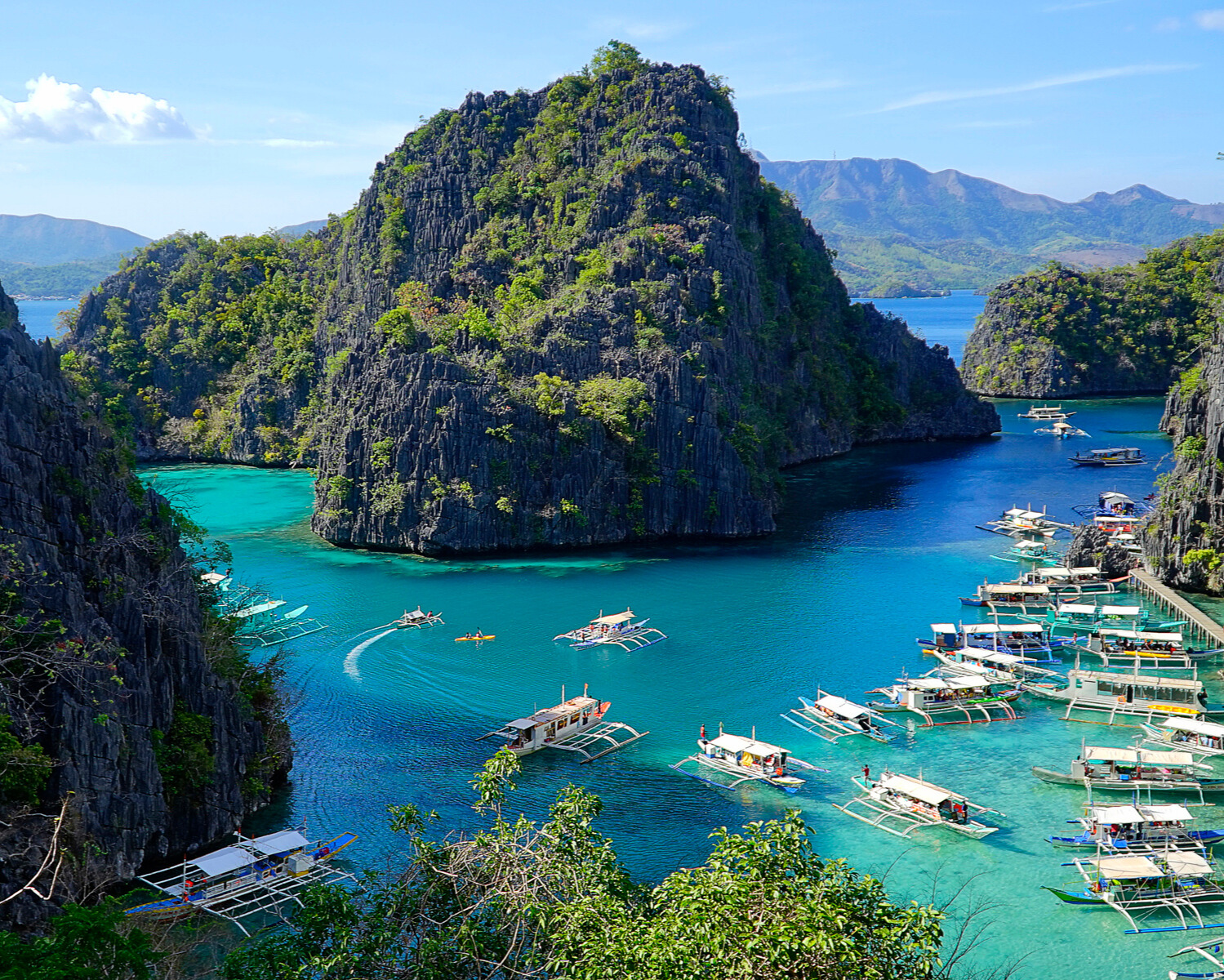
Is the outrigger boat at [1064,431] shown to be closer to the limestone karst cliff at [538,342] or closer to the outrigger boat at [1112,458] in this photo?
the limestone karst cliff at [538,342]

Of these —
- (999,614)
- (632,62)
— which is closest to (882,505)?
(999,614)

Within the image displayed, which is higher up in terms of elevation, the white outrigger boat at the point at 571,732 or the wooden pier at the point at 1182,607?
the wooden pier at the point at 1182,607

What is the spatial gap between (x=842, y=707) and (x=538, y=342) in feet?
171

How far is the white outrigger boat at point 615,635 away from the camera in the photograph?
6338 centimetres

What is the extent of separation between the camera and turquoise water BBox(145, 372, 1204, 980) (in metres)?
39.5

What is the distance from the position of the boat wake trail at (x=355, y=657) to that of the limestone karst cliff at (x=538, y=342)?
20191 millimetres

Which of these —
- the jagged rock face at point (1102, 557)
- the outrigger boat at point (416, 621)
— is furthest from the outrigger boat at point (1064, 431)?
the outrigger boat at point (416, 621)

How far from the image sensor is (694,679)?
5784 centimetres

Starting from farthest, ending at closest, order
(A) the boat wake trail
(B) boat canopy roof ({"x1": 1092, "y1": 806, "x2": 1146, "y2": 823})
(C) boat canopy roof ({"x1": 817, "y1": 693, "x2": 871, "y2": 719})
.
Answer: (A) the boat wake trail
(C) boat canopy roof ({"x1": 817, "y1": 693, "x2": 871, "y2": 719})
(B) boat canopy roof ({"x1": 1092, "y1": 806, "x2": 1146, "y2": 823})

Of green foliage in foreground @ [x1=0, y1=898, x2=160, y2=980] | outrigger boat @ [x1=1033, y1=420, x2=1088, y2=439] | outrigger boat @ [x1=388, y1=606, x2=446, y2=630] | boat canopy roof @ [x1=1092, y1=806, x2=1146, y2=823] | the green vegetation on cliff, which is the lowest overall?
boat canopy roof @ [x1=1092, y1=806, x2=1146, y2=823]

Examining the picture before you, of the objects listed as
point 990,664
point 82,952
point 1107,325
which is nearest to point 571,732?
point 990,664

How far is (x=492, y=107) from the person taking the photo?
430 feet

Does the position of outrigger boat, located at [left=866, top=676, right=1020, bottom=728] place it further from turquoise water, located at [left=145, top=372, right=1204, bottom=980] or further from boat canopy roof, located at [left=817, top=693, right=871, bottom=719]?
boat canopy roof, located at [left=817, top=693, right=871, bottom=719]

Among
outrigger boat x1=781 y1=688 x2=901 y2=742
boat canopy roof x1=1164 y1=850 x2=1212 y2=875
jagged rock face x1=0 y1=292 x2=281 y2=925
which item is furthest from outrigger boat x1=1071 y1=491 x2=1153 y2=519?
jagged rock face x1=0 y1=292 x2=281 y2=925
